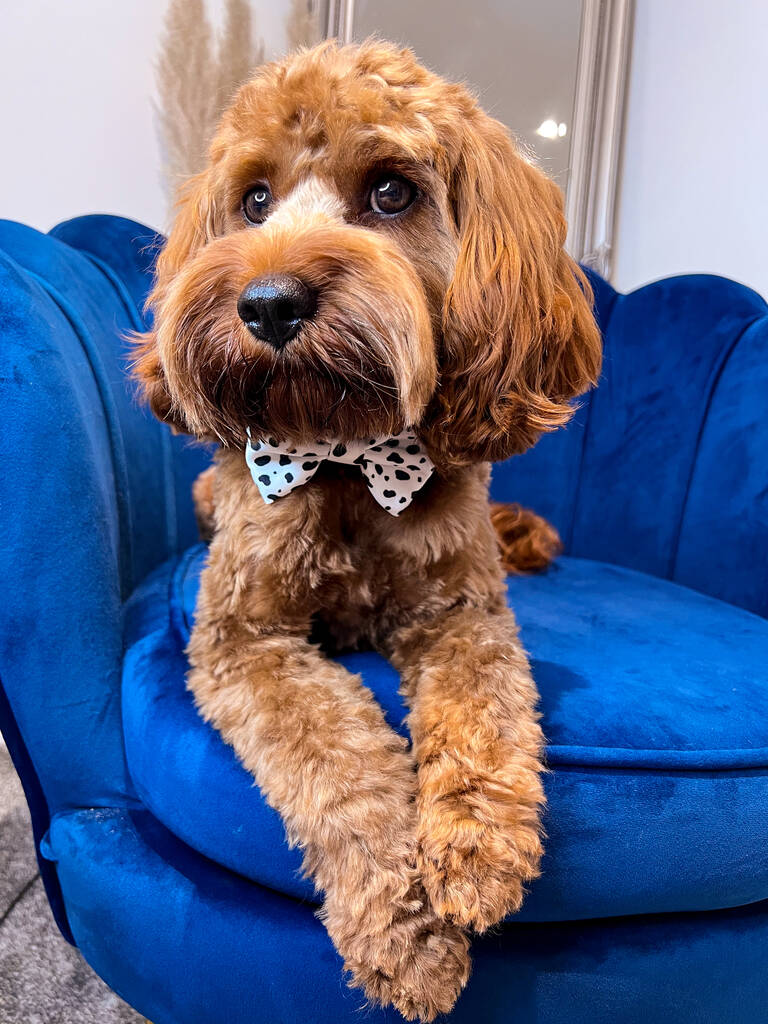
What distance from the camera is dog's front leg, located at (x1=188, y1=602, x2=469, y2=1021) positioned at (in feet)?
2.46

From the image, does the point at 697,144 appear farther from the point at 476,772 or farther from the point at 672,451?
the point at 476,772

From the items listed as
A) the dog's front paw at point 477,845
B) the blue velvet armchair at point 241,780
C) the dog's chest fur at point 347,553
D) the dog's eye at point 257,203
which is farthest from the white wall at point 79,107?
the dog's front paw at point 477,845

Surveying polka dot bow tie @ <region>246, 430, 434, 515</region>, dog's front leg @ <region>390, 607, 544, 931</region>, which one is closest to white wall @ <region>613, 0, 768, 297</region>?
polka dot bow tie @ <region>246, 430, 434, 515</region>

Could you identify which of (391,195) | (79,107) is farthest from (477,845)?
(79,107)

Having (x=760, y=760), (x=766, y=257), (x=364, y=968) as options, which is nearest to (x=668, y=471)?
(x=766, y=257)

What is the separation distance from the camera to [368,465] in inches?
39.7

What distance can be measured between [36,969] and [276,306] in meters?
1.24

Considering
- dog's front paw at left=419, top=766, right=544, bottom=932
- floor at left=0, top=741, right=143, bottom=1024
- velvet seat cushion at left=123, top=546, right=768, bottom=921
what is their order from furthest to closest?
floor at left=0, top=741, right=143, bottom=1024, velvet seat cushion at left=123, top=546, right=768, bottom=921, dog's front paw at left=419, top=766, right=544, bottom=932

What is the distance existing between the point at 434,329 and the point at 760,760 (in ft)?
2.35

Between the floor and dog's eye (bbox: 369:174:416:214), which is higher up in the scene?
dog's eye (bbox: 369:174:416:214)

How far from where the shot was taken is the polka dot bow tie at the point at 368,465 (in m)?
0.99

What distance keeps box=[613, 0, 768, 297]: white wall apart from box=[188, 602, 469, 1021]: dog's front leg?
2.03 metres

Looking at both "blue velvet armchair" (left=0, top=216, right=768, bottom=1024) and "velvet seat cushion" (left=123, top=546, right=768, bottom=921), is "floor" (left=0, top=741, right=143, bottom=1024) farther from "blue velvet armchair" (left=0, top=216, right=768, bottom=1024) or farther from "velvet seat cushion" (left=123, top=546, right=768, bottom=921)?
"velvet seat cushion" (left=123, top=546, right=768, bottom=921)

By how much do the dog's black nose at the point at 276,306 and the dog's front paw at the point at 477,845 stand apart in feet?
1.70
